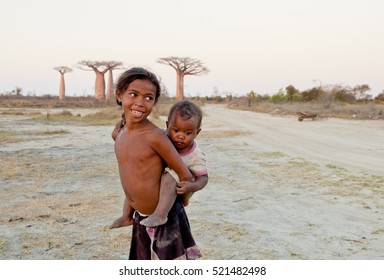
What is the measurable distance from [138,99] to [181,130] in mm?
183

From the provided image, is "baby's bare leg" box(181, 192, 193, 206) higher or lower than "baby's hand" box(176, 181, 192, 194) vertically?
lower

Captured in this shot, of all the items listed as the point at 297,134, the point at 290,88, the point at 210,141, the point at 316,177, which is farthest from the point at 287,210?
the point at 290,88

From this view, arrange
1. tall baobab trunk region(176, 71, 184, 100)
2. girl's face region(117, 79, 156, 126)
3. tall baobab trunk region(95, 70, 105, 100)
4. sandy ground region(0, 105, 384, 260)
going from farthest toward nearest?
1. tall baobab trunk region(95, 70, 105, 100)
2. tall baobab trunk region(176, 71, 184, 100)
3. sandy ground region(0, 105, 384, 260)
4. girl's face region(117, 79, 156, 126)

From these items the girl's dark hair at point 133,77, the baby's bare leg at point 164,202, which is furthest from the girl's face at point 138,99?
the baby's bare leg at point 164,202

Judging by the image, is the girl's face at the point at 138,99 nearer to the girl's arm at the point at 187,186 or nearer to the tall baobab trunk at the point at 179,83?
the girl's arm at the point at 187,186

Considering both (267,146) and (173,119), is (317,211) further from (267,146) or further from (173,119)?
(267,146)

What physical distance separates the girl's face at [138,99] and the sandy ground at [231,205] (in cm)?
173

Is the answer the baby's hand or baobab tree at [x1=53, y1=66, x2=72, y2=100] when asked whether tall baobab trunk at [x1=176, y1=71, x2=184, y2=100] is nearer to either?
baobab tree at [x1=53, y1=66, x2=72, y2=100]

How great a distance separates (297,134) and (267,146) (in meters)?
2.86

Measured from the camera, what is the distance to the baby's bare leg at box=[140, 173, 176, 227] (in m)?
1.55

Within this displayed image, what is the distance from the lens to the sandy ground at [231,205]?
3.21m

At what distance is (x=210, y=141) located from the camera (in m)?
10.5

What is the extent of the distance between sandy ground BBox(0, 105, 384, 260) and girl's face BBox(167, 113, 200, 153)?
64.8 inches

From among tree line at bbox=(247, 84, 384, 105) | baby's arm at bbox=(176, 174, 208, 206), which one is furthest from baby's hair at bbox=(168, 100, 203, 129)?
tree line at bbox=(247, 84, 384, 105)
